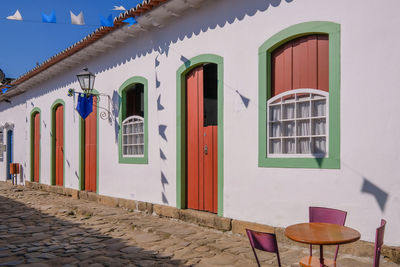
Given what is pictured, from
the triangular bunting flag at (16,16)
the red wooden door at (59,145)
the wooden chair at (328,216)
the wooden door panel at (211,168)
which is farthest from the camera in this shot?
the red wooden door at (59,145)

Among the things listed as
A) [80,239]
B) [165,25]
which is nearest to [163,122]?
[165,25]

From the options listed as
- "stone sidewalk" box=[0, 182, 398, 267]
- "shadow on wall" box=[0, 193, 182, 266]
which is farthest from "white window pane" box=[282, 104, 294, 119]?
"shadow on wall" box=[0, 193, 182, 266]

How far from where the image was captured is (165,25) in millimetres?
7160

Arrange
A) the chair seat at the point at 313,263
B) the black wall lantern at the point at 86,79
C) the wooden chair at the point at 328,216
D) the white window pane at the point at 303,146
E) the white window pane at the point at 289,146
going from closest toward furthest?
the chair seat at the point at 313,263 < the wooden chair at the point at 328,216 < the white window pane at the point at 303,146 < the white window pane at the point at 289,146 < the black wall lantern at the point at 86,79

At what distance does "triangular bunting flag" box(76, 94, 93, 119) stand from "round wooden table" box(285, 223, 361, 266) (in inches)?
293

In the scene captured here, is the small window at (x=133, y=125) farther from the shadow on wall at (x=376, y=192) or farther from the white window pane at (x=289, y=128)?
the shadow on wall at (x=376, y=192)

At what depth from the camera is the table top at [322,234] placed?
2.73 m

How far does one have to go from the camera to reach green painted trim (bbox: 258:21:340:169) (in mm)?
4410

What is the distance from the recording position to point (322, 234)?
2918 millimetres

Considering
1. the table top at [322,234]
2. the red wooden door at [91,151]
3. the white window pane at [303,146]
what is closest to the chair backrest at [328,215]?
the table top at [322,234]

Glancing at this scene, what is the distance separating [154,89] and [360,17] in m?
4.26

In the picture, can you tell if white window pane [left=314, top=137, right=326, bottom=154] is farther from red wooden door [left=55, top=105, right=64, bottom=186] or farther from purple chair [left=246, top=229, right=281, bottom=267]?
red wooden door [left=55, top=105, right=64, bottom=186]

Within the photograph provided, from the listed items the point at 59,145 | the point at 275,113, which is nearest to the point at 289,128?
the point at 275,113

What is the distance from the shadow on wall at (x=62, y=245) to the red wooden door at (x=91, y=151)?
223cm
